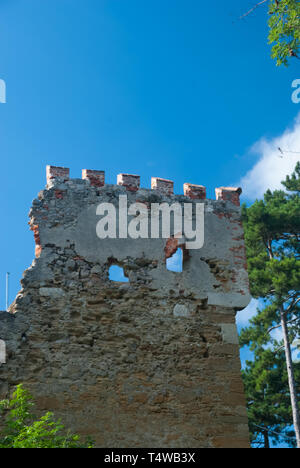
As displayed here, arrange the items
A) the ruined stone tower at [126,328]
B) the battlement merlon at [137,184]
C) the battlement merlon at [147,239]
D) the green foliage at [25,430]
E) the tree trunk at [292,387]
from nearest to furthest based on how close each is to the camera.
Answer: the green foliage at [25,430], the ruined stone tower at [126,328], the battlement merlon at [147,239], the battlement merlon at [137,184], the tree trunk at [292,387]

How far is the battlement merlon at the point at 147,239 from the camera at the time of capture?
27.1 feet

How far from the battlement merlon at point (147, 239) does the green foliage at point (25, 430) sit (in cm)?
196

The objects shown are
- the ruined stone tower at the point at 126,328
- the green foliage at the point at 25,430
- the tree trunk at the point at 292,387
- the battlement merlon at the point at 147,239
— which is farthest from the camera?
the tree trunk at the point at 292,387

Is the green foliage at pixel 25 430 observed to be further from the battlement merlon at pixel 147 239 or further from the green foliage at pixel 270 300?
the green foliage at pixel 270 300

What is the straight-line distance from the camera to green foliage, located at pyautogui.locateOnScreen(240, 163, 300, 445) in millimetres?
17312

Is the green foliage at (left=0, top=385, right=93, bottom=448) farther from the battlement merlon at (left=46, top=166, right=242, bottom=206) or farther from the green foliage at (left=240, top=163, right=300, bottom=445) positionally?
the green foliage at (left=240, top=163, right=300, bottom=445)

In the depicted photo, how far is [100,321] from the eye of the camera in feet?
26.1

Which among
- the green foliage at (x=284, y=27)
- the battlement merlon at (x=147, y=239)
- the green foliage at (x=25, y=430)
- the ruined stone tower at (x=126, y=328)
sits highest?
the green foliage at (x=284, y=27)

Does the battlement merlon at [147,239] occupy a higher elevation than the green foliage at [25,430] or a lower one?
higher

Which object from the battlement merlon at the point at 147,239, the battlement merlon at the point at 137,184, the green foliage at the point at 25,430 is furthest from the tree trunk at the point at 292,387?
the green foliage at the point at 25,430

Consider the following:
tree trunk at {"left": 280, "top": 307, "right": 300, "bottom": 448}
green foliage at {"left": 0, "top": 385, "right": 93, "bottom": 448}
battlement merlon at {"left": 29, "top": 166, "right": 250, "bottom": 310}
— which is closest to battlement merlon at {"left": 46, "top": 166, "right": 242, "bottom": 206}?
battlement merlon at {"left": 29, "top": 166, "right": 250, "bottom": 310}

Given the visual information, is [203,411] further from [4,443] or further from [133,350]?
[4,443]

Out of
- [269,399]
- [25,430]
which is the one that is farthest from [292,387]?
[25,430]

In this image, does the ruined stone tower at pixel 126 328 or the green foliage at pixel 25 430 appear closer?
the green foliage at pixel 25 430
